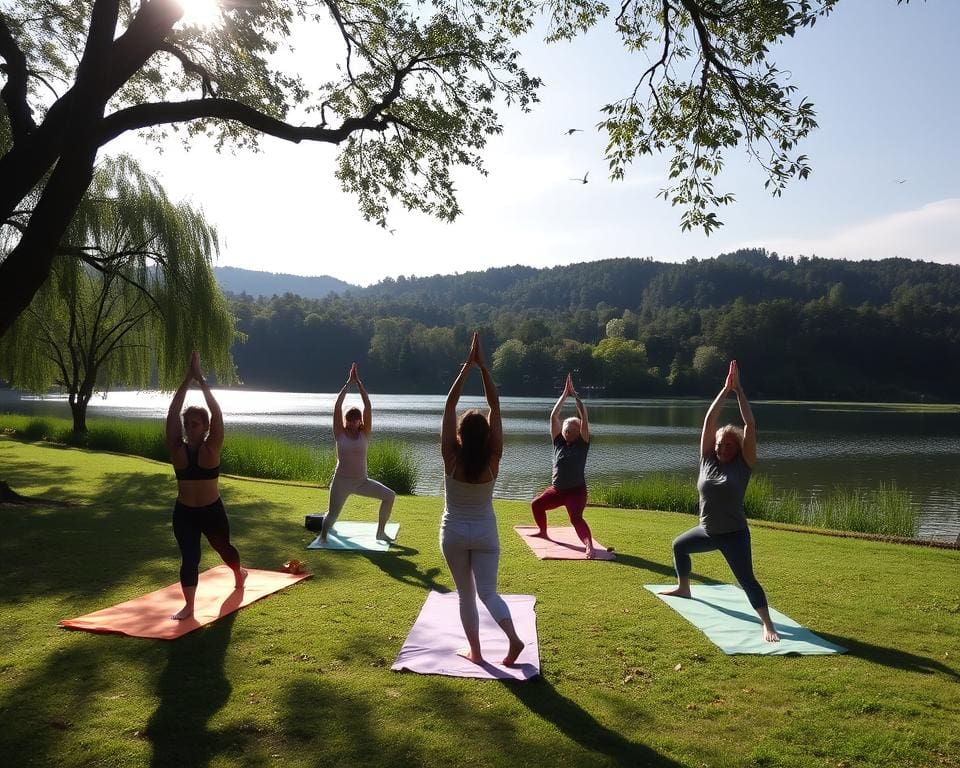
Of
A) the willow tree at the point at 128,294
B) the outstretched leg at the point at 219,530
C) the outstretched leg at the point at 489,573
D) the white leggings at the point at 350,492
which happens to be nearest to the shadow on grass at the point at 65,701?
the outstretched leg at the point at 219,530

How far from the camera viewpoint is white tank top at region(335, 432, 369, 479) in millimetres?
7863

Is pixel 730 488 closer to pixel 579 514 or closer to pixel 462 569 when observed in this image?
pixel 462 569

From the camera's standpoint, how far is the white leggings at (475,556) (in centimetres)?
415

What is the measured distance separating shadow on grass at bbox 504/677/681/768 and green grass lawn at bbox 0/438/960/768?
0.04 feet

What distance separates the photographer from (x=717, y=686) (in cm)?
415

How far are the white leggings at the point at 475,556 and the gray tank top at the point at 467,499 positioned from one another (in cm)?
4

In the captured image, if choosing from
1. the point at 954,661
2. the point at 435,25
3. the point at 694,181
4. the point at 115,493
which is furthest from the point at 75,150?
the point at 954,661

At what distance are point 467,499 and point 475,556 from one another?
355mm

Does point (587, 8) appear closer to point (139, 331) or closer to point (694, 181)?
point (694, 181)

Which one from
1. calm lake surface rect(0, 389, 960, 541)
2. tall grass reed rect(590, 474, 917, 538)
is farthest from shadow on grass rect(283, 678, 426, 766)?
calm lake surface rect(0, 389, 960, 541)

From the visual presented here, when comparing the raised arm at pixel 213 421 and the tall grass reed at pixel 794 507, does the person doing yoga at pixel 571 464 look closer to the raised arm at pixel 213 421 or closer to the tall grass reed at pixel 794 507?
the raised arm at pixel 213 421

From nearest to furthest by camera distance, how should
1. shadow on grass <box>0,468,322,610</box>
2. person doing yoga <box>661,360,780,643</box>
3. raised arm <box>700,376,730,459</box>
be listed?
1. person doing yoga <box>661,360,780,643</box>
2. raised arm <box>700,376,730,459</box>
3. shadow on grass <box>0,468,322,610</box>

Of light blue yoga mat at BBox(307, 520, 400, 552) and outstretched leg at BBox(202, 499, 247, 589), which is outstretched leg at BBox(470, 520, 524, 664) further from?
light blue yoga mat at BBox(307, 520, 400, 552)

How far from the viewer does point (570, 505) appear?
796 cm
